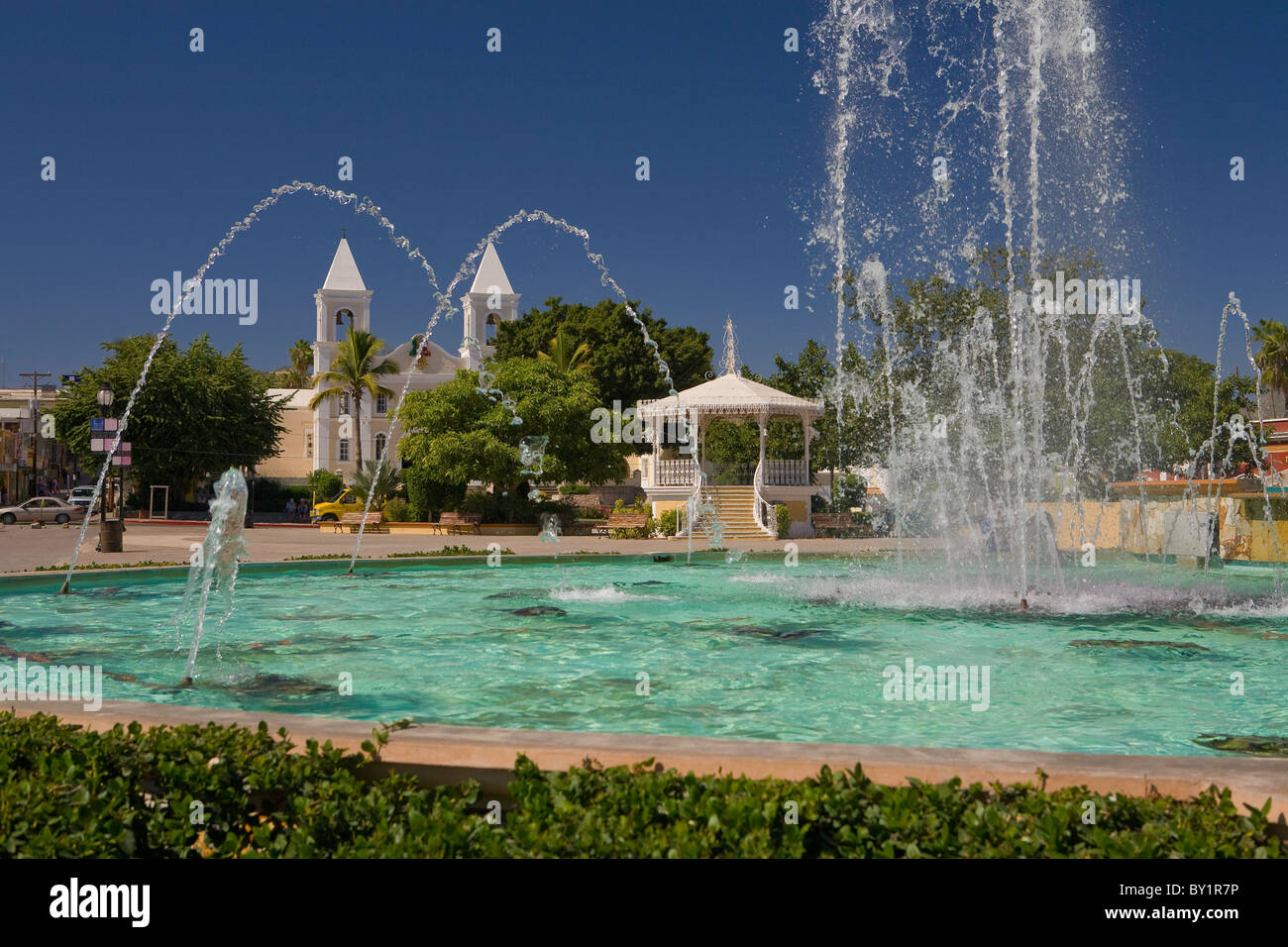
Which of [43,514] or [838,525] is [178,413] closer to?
[43,514]

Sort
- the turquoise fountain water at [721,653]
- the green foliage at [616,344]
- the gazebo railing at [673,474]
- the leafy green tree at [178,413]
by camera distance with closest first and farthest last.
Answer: the turquoise fountain water at [721,653] → the gazebo railing at [673,474] → the leafy green tree at [178,413] → the green foliage at [616,344]

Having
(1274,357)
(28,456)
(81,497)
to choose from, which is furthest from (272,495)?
(1274,357)

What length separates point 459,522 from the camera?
3266cm

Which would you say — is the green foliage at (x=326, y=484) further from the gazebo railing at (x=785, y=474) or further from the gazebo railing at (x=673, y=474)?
the gazebo railing at (x=785, y=474)

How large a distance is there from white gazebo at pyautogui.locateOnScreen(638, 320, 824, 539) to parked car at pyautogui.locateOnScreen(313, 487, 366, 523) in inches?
517

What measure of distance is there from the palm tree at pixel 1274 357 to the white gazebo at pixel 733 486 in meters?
36.0

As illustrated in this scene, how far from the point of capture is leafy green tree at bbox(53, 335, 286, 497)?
44.5 metres

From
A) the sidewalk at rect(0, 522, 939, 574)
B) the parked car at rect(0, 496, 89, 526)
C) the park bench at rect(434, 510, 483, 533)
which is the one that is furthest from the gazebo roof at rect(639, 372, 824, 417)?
the parked car at rect(0, 496, 89, 526)

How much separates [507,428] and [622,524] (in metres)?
5.10

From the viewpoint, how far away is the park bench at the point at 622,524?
30492 millimetres

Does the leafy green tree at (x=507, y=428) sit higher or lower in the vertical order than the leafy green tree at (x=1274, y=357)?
lower

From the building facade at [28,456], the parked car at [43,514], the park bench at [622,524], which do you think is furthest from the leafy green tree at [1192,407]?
the building facade at [28,456]

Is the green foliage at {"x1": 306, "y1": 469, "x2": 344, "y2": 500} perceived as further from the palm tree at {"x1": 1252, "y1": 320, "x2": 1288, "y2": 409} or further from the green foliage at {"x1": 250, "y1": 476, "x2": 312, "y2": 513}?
the palm tree at {"x1": 1252, "y1": 320, "x2": 1288, "y2": 409}
